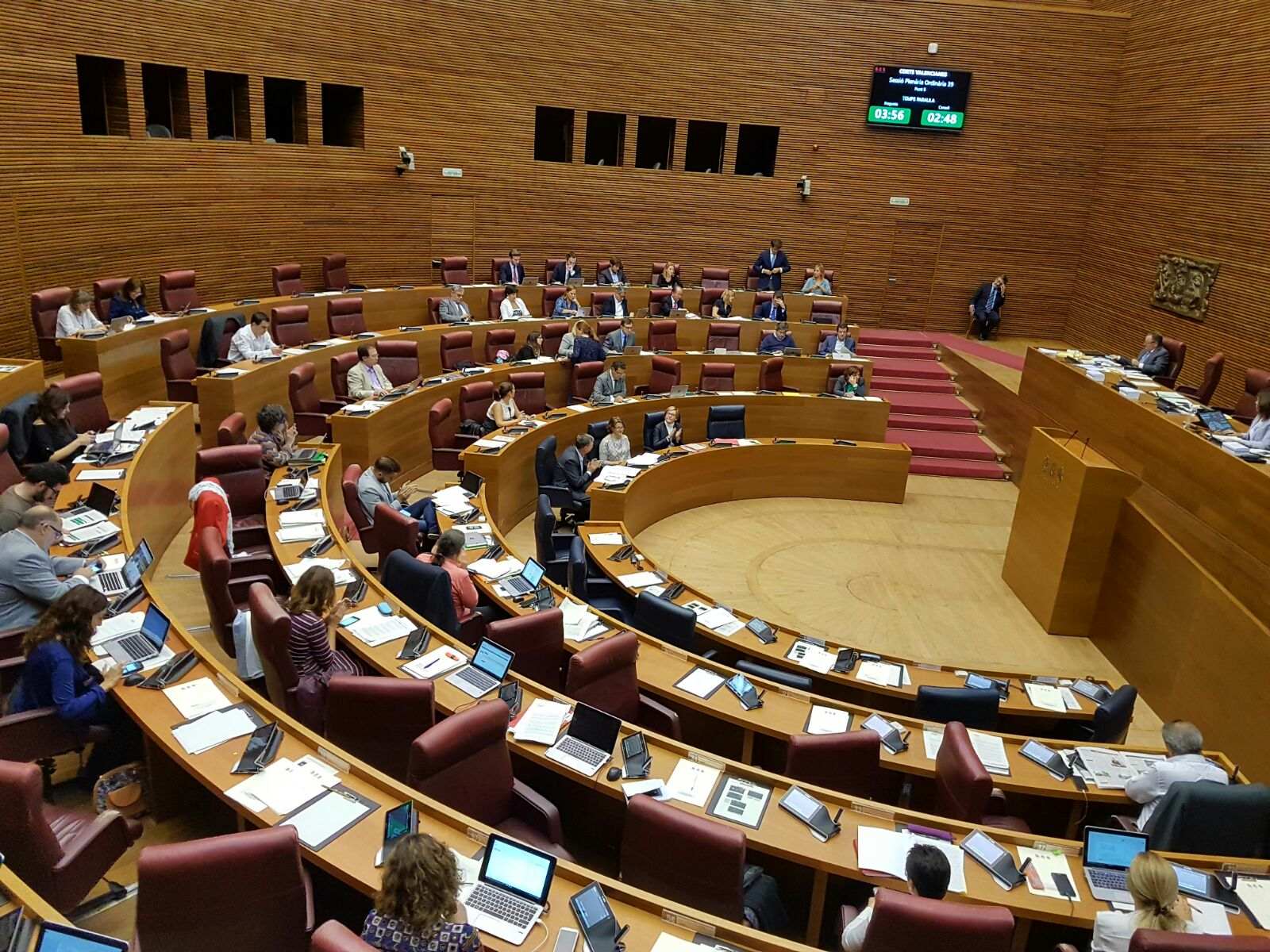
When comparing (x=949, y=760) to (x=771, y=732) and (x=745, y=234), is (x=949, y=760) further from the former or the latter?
(x=745, y=234)

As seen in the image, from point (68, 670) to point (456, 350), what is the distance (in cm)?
755

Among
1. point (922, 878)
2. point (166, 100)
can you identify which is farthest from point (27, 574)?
point (166, 100)

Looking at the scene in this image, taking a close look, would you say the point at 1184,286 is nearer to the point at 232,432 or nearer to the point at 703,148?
the point at 703,148

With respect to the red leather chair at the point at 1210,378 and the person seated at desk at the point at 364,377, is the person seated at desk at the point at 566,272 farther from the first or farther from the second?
the red leather chair at the point at 1210,378

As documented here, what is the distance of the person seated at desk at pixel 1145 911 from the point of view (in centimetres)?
321

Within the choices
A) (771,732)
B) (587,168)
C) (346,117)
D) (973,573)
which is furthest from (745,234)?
(771,732)

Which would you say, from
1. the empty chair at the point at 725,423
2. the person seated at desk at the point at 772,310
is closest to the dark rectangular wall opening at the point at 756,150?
the person seated at desk at the point at 772,310

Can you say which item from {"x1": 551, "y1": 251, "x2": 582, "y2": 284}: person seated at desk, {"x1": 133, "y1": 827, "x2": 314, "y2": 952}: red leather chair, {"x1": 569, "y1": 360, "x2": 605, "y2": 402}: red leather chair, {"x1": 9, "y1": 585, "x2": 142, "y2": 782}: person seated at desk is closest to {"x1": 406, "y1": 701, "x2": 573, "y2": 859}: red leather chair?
{"x1": 133, "y1": 827, "x2": 314, "y2": 952}: red leather chair

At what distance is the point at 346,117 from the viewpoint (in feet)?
46.4

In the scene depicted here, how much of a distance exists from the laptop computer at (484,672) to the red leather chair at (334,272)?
10026 mm

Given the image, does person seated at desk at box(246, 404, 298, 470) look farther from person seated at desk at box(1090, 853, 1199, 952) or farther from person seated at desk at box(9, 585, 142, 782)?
person seated at desk at box(1090, 853, 1199, 952)

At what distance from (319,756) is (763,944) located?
1.92m

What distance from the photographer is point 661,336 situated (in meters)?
12.9

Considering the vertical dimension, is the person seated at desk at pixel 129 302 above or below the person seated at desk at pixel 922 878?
above
